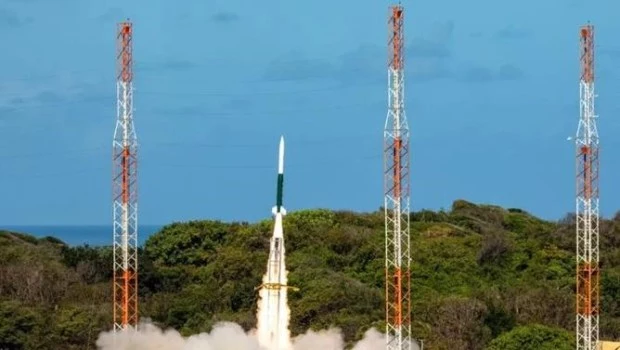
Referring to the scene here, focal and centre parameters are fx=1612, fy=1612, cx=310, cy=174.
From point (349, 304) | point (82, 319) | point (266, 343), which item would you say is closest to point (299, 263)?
point (349, 304)

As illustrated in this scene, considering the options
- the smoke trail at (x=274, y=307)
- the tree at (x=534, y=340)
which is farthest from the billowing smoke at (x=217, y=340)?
the tree at (x=534, y=340)

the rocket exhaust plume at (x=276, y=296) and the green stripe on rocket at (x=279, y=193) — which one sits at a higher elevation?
the green stripe on rocket at (x=279, y=193)

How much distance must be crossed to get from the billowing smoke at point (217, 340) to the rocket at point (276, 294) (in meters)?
0.66

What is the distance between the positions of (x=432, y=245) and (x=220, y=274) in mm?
15562

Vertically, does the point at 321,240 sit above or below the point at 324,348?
above

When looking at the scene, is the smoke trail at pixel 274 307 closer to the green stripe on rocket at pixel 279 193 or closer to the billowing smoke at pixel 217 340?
the billowing smoke at pixel 217 340

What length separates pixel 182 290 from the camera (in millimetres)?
87062

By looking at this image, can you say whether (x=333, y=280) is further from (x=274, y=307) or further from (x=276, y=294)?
(x=276, y=294)

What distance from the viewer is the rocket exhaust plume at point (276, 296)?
54938 millimetres

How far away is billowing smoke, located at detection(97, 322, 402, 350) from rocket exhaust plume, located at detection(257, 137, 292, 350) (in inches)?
25.9

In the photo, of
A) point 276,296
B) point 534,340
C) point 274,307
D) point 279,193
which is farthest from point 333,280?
point 279,193

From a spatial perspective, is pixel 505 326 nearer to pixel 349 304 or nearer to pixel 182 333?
pixel 349 304

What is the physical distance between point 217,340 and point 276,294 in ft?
17.0

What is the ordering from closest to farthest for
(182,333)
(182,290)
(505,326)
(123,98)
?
(123,98)
(182,333)
(505,326)
(182,290)
